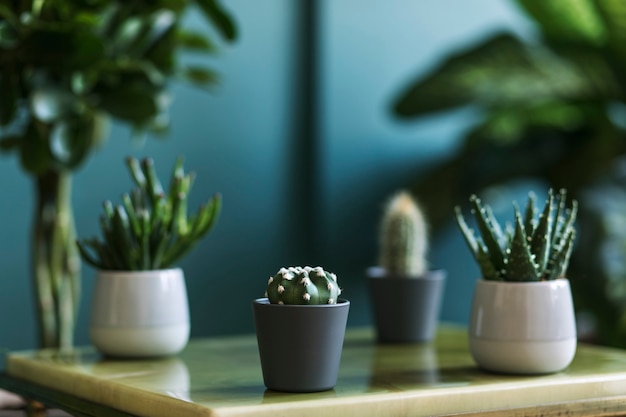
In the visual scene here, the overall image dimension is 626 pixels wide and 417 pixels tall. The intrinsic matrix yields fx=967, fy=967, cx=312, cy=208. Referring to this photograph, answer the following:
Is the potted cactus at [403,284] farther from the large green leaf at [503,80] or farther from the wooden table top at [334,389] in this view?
the large green leaf at [503,80]

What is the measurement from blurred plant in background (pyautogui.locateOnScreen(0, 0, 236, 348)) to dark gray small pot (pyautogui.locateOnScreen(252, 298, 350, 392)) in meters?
0.82

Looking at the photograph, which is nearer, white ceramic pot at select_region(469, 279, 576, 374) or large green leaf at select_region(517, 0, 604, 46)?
white ceramic pot at select_region(469, 279, 576, 374)

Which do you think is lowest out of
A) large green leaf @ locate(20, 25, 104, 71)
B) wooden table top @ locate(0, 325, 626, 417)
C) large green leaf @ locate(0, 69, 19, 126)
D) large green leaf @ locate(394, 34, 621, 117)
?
wooden table top @ locate(0, 325, 626, 417)

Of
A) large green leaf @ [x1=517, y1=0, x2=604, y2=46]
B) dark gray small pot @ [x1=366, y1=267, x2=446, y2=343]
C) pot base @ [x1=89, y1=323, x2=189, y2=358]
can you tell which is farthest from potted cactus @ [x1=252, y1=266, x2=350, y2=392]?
large green leaf @ [x1=517, y1=0, x2=604, y2=46]

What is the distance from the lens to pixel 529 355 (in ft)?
4.86

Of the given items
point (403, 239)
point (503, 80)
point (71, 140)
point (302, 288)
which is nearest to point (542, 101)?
point (503, 80)

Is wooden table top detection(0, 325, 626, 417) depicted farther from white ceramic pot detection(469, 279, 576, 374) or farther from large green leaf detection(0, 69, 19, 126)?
large green leaf detection(0, 69, 19, 126)

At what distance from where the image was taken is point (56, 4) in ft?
6.37

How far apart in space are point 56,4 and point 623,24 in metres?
1.75

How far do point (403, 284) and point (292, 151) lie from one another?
1280 millimetres

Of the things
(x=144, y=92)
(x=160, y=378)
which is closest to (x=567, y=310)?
(x=160, y=378)

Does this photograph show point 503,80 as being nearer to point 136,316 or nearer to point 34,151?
point 34,151

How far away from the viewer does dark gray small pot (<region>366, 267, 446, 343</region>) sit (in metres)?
1.97

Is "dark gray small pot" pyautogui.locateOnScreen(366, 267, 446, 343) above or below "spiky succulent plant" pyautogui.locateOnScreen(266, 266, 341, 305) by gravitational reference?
below
